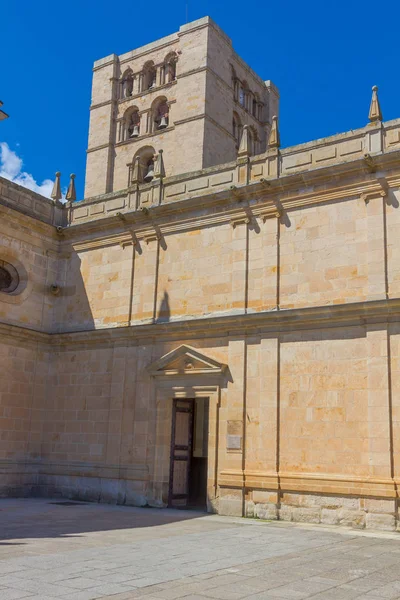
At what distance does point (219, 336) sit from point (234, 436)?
2490 millimetres

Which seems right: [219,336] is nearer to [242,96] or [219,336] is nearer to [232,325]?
[232,325]

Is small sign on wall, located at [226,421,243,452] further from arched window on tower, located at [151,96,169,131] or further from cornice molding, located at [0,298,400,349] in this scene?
arched window on tower, located at [151,96,169,131]

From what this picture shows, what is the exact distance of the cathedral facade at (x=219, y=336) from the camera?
45.7ft

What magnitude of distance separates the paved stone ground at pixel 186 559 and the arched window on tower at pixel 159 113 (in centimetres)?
2242

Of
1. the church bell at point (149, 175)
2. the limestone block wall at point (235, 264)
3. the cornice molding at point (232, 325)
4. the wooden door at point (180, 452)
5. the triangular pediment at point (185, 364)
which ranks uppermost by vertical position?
the church bell at point (149, 175)

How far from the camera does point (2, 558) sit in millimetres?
8445

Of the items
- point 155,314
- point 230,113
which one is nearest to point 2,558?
point 155,314

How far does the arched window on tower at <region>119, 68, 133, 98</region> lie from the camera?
112 feet

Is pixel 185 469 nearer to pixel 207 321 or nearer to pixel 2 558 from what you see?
pixel 207 321

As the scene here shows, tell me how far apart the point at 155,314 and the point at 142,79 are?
1980cm

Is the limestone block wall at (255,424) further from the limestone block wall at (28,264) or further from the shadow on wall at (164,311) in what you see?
the limestone block wall at (28,264)

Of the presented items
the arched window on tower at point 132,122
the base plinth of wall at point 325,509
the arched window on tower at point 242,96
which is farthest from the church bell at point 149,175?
the base plinth of wall at point 325,509

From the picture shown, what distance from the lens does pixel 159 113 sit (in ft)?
108

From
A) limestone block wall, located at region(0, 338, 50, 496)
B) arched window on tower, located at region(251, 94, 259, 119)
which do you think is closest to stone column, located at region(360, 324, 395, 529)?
limestone block wall, located at region(0, 338, 50, 496)
